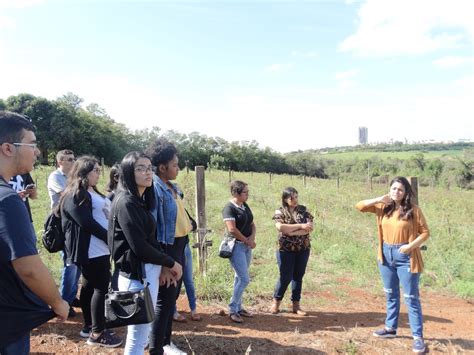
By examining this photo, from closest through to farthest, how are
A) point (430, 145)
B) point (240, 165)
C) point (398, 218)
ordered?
point (398, 218) → point (240, 165) → point (430, 145)

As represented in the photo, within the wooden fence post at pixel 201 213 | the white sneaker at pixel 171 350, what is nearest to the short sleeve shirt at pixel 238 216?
the wooden fence post at pixel 201 213

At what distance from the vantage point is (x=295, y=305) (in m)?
4.88

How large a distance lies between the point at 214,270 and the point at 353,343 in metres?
2.60

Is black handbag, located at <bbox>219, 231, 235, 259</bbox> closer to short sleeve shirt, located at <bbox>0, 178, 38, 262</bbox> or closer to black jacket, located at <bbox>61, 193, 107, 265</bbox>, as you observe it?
black jacket, located at <bbox>61, 193, 107, 265</bbox>

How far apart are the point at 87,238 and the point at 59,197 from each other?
0.86 m

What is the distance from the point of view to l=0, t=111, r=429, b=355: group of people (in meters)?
1.88

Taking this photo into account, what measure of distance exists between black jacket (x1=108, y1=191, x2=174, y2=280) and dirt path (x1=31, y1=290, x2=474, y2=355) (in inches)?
43.9

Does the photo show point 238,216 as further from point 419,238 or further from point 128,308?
point 128,308

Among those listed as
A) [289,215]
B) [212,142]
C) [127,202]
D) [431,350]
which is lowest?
[431,350]

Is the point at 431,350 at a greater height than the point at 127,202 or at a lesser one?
lesser

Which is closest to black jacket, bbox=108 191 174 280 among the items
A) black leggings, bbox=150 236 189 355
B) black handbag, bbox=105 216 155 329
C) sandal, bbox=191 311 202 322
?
black handbag, bbox=105 216 155 329

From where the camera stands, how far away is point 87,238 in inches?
133

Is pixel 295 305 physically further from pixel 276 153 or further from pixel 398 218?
pixel 276 153

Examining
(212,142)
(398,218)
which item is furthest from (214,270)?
(212,142)
